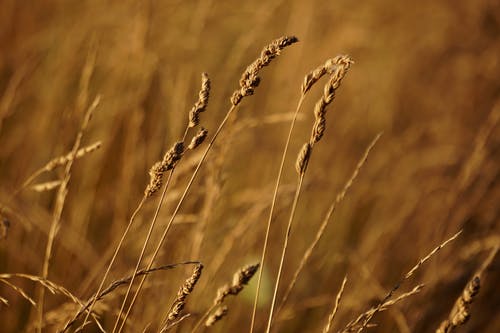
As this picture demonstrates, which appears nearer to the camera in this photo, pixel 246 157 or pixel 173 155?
pixel 173 155

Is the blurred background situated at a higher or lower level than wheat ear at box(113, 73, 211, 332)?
higher

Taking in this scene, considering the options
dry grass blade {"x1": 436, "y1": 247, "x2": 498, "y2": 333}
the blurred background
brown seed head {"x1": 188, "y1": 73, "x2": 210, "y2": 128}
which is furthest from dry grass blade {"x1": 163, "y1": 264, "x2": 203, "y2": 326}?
the blurred background

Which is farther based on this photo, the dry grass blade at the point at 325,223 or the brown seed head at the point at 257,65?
the dry grass blade at the point at 325,223

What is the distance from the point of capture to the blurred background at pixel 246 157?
168cm

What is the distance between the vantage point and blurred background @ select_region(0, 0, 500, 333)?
5.50 feet

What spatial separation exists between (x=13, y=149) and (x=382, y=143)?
1.65 metres

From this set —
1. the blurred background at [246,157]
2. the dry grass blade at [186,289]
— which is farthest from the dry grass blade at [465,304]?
the blurred background at [246,157]

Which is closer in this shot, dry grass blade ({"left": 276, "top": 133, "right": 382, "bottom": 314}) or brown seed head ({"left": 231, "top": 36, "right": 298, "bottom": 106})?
brown seed head ({"left": 231, "top": 36, "right": 298, "bottom": 106})

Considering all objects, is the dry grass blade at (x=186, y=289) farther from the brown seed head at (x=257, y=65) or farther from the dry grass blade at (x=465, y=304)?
the dry grass blade at (x=465, y=304)

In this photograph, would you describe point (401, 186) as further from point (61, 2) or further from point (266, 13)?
point (61, 2)

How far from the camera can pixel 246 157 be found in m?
2.42

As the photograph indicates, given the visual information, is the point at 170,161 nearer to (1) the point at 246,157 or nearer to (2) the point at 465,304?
(2) the point at 465,304

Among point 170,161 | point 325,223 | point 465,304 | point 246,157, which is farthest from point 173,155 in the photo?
point 246,157

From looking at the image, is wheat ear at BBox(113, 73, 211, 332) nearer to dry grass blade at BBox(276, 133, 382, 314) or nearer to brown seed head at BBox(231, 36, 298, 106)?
brown seed head at BBox(231, 36, 298, 106)
